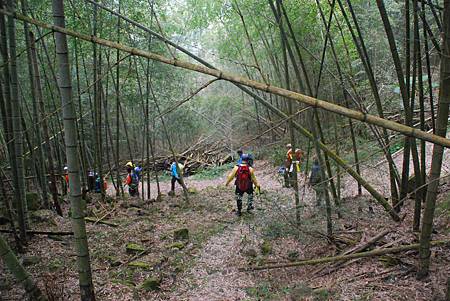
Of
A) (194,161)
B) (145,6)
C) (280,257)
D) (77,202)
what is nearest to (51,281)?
(77,202)

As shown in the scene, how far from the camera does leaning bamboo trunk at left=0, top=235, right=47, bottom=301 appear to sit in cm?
233

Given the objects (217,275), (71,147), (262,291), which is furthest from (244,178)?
(71,147)

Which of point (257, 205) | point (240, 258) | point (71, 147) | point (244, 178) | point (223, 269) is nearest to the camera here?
point (71, 147)

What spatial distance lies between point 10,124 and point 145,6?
13.4 feet

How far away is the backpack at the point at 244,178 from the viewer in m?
5.79

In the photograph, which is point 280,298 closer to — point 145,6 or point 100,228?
point 100,228

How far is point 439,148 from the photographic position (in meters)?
2.31

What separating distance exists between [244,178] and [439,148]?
3661mm

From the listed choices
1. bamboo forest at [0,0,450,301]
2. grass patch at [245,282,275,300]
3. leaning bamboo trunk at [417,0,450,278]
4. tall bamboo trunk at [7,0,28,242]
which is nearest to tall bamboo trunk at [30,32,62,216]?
bamboo forest at [0,0,450,301]

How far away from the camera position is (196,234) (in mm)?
5277

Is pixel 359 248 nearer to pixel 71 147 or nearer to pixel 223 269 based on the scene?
pixel 223 269

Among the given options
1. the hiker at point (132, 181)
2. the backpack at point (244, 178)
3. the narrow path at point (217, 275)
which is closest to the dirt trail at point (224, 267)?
the narrow path at point (217, 275)

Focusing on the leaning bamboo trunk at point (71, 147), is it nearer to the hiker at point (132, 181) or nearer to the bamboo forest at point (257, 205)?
the bamboo forest at point (257, 205)

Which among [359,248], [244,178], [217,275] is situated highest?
[244,178]
